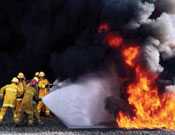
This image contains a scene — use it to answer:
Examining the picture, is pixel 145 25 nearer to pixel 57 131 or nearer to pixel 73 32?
pixel 73 32

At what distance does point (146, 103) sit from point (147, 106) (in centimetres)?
10

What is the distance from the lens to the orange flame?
17.7 m

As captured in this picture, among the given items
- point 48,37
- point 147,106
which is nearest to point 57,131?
point 147,106

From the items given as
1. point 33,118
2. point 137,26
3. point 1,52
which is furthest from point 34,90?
point 1,52

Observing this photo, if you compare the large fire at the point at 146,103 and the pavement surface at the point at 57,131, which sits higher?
the large fire at the point at 146,103

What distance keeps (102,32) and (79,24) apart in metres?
2.08

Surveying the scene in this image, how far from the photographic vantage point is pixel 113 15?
19328 millimetres

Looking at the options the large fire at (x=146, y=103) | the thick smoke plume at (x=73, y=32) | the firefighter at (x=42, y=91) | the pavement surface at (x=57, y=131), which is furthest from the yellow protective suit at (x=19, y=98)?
the large fire at (x=146, y=103)

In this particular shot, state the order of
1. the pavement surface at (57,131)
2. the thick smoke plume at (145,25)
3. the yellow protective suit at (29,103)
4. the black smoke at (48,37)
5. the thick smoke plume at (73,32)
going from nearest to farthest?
1. the pavement surface at (57,131)
2. the yellow protective suit at (29,103)
3. the thick smoke plume at (145,25)
4. the thick smoke plume at (73,32)
5. the black smoke at (48,37)

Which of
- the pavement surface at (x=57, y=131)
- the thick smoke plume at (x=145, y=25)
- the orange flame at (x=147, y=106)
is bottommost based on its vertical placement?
the pavement surface at (x=57, y=131)

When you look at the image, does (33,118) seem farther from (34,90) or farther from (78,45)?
(78,45)

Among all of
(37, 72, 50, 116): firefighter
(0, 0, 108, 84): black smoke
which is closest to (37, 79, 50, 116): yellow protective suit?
(37, 72, 50, 116): firefighter

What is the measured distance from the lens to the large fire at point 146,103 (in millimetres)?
17688

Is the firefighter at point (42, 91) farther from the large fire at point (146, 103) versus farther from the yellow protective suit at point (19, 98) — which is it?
the large fire at point (146, 103)
